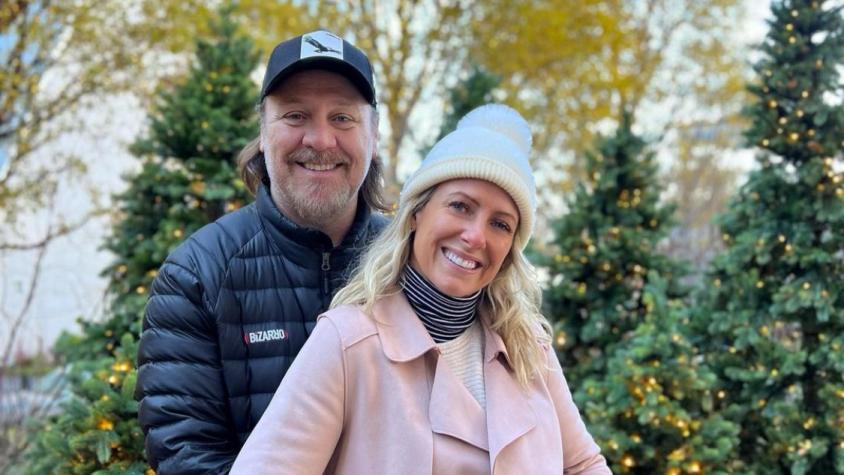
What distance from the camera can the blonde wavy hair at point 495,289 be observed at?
1768 millimetres

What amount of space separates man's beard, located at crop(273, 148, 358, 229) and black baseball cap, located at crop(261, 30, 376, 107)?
0.69 feet

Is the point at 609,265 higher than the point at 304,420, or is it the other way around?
the point at 609,265

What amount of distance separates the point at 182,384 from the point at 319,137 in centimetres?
78

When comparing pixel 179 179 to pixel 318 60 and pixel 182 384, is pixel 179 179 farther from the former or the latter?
pixel 182 384

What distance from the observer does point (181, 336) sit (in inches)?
76.3

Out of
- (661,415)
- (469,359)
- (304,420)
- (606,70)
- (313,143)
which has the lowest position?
(661,415)

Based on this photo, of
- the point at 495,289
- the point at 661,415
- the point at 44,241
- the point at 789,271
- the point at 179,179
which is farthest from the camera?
the point at 44,241

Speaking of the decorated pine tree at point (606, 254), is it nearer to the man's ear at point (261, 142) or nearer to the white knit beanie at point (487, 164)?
the man's ear at point (261, 142)

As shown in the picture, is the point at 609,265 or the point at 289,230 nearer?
the point at 289,230

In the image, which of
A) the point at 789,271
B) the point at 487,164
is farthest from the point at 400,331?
the point at 789,271

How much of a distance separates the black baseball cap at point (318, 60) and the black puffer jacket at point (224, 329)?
15.7 inches

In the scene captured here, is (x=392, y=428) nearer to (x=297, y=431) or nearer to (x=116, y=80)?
(x=297, y=431)

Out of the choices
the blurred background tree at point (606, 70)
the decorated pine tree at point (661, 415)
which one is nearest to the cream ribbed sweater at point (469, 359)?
the decorated pine tree at point (661, 415)

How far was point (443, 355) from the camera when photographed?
1775mm
